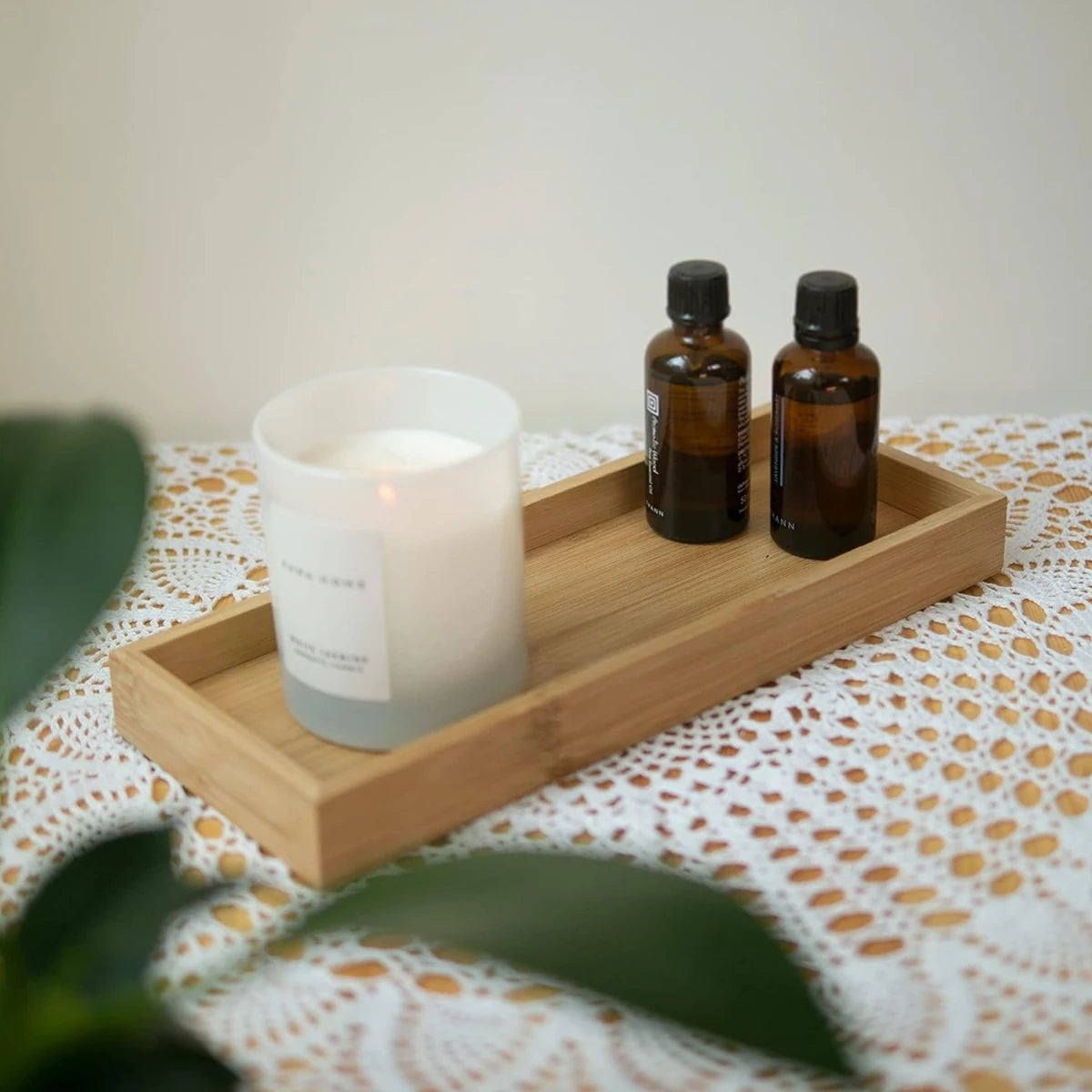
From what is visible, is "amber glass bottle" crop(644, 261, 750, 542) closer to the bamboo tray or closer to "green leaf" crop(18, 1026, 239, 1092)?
the bamboo tray

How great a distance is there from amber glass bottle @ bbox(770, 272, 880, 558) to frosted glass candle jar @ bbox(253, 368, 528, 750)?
6.4 inches

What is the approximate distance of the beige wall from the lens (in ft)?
3.21

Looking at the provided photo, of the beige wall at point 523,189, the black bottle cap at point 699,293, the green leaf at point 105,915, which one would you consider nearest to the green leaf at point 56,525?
the green leaf at point 105,915

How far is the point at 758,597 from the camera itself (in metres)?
0.69

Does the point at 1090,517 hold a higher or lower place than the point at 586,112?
lower

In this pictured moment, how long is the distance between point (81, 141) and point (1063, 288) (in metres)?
0.66

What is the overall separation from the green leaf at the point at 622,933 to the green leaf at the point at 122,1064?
4 centimetres

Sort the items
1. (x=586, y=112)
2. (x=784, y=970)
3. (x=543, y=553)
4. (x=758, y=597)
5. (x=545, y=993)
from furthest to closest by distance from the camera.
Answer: (x=586, y=112) → (x=543, y=553) → (x=758, y=597) → (x=545, y=993) → (x=784, y=970)

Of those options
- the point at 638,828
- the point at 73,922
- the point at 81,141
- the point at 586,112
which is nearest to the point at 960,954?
the point at 638,828

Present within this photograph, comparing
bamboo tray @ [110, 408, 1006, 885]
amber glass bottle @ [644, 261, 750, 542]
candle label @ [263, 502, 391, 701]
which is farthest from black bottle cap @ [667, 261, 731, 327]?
candle label @ [263, 502, 391, 701]

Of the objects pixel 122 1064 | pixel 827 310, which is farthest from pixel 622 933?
pixel 827 310

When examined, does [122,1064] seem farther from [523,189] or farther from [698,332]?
[523,189]

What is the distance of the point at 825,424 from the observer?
0.73m

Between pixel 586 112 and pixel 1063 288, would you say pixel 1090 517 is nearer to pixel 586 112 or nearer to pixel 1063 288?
pixel 1063 288
